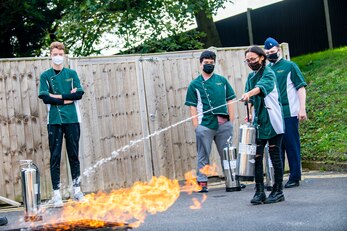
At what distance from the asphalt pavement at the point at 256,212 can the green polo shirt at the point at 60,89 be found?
4.99ft

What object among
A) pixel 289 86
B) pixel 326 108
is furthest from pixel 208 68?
pixel 326 108

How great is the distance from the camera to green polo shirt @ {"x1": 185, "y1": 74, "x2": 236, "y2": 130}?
38.7 ft

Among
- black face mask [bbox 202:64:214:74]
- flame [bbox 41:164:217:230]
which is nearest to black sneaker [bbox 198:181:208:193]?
flame [bbox 41:164:217:230]

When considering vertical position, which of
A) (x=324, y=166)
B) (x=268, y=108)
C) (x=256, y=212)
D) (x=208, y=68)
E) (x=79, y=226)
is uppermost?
(x=208, y=68)

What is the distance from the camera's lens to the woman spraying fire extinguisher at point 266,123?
9555 millimetres

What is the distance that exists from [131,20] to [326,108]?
5.17 m

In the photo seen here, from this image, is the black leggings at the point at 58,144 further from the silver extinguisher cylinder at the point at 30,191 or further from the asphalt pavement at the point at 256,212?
the silver extinguisher cylinder at the point at 30,191

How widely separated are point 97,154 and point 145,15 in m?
6.31

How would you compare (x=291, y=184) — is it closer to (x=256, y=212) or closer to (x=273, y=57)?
(x=273, y=57)

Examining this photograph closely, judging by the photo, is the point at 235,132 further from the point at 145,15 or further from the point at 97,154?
the point at 145,15

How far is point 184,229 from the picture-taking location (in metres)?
7.88

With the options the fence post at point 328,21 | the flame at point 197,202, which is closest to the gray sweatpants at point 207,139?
the flame at point 197,202

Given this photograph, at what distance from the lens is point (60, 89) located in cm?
1109

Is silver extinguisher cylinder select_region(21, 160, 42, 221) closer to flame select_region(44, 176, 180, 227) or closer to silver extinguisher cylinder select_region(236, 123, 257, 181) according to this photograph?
flame select_region(44, 176, 180, 227)
